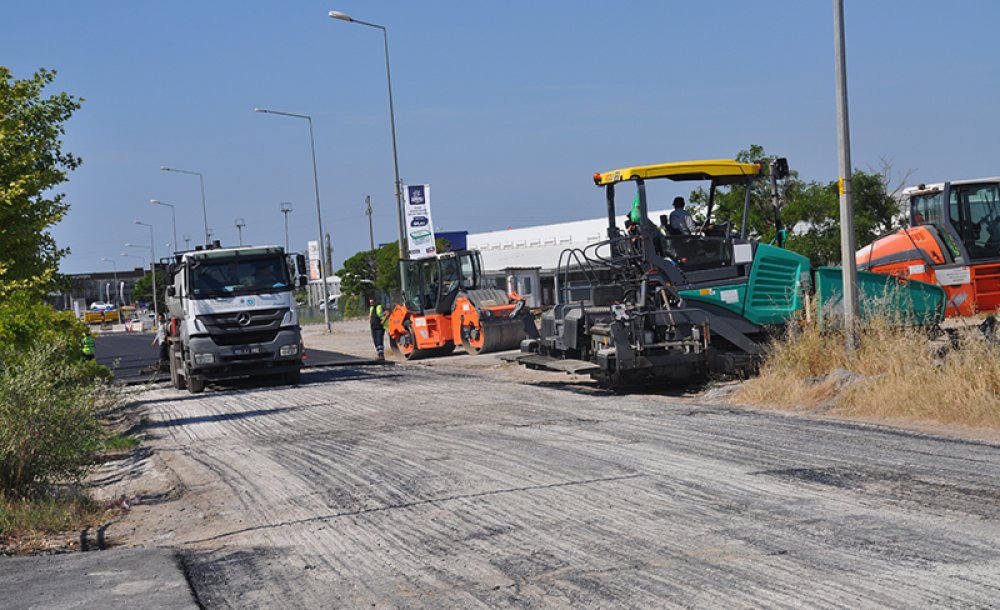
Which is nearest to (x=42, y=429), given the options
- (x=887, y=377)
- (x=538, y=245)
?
(x=887, y=377)

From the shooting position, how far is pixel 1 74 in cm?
1644

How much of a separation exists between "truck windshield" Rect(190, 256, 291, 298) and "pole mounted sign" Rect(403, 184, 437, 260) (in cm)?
1208

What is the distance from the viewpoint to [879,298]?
15.4m

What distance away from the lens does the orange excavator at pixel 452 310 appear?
89.0 feet

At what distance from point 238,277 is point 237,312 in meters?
0.71

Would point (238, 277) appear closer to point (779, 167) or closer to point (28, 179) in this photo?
point (28, 179)

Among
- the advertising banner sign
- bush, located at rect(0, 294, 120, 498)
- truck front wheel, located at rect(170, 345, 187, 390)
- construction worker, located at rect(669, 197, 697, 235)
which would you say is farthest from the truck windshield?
the advertising banner sign

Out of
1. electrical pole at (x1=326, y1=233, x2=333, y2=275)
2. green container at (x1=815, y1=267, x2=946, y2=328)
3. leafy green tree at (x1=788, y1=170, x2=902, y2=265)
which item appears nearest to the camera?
green container at (x1=815, y1=267, x2=946, y2=328)

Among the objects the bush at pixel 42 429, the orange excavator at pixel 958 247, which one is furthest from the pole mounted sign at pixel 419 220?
the bush at pixel 42 429

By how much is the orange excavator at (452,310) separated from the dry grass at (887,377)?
12.6 m

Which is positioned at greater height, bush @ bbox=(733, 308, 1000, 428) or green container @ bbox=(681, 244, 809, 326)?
green container @ bbox=(681, 244, 809, 326)

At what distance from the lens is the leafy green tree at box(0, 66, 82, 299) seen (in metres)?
15.2

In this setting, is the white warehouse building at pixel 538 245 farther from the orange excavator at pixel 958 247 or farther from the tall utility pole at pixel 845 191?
the tall utility pole at pixel 845 191

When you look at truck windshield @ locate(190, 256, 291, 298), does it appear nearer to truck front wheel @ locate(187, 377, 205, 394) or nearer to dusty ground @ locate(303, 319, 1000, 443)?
truck front wheel @ locate(187, 377, 205, 394)
